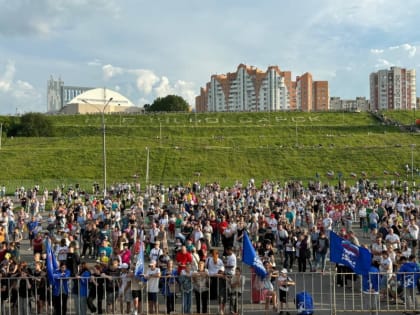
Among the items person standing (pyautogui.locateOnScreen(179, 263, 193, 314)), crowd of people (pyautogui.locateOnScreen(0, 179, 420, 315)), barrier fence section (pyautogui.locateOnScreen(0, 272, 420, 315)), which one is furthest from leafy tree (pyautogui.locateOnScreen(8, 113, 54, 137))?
person standing (pyautogui.locateOnScreen(179, 263, 193, 314))

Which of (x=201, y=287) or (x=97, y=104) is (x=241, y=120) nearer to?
(x=97, y=104)

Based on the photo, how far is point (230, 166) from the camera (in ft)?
191

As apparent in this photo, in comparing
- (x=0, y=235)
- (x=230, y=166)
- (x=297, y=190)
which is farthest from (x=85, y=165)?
(x=0, y=235)

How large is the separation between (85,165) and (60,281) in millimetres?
48488

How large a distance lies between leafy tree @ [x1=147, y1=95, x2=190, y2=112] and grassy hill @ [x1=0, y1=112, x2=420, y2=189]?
3974cm

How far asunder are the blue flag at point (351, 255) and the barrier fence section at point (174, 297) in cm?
50

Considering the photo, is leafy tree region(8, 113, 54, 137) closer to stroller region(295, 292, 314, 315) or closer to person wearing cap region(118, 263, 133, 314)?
person wearing cap region(118, 263, 133, 314)

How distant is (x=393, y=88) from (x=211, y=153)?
13737 centimetres

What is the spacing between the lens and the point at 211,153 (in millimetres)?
62625

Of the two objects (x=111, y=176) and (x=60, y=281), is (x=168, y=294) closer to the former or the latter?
(x=60, y=281)

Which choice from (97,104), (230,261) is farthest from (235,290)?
(97,104)

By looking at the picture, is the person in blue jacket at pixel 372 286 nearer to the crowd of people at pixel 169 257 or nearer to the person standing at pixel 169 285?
the crowd of people at pixel 169 257

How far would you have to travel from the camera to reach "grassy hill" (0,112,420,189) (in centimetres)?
5491

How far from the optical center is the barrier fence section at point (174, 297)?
11305 millimetres
